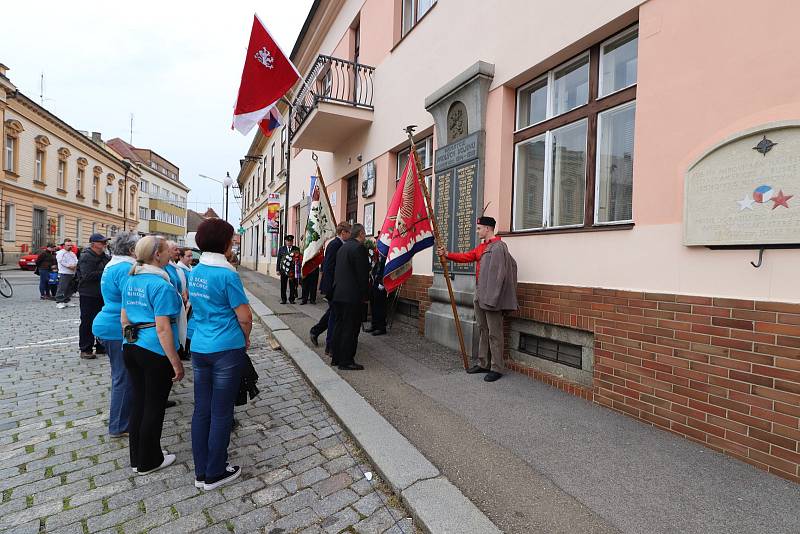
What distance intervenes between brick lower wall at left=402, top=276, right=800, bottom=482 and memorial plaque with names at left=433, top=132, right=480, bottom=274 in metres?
2.05

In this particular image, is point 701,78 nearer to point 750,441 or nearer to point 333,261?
point 750,441

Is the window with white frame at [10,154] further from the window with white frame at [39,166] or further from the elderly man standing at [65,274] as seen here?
the elderly man standing at [65,274]

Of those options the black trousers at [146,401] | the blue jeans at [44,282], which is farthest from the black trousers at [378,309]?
the blue jeans at [44,282]

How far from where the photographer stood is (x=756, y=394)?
2.94 metres

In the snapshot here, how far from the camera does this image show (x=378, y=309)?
7.73 m

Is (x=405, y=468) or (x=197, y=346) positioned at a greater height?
(x=197, y=346)

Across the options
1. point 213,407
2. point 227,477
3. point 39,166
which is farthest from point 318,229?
point 39,166

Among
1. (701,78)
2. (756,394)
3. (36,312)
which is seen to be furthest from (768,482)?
(36,312)

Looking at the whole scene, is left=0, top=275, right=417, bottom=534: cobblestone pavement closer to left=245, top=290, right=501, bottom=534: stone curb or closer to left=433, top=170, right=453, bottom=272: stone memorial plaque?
left=245, top=290, right=501, bottom=534: stone curb

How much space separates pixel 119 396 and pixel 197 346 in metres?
1.39

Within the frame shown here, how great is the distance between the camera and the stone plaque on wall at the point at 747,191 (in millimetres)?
2793

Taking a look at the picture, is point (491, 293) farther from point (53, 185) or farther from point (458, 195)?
point (53, 185)

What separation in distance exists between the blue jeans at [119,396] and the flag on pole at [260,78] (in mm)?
6396

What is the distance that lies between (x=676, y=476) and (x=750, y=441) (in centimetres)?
64
